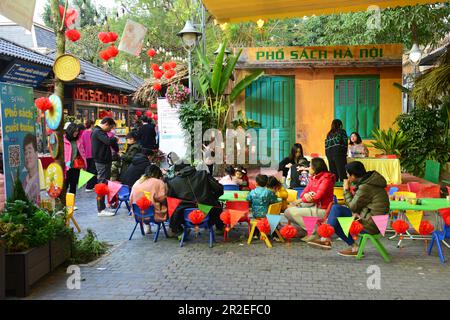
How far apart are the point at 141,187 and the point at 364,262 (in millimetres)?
3354

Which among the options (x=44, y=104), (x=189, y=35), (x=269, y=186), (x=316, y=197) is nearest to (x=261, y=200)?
(x=269, y=186)

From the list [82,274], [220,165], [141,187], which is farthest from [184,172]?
[220,165]

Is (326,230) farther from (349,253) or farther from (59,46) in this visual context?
(59,46)

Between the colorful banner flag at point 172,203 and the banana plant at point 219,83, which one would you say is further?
the banana plant at point 219,83

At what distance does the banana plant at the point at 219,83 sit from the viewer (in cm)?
1228

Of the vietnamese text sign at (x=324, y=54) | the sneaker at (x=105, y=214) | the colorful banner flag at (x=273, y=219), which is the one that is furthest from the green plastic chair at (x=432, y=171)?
the sneaker at (x=105, y=214)

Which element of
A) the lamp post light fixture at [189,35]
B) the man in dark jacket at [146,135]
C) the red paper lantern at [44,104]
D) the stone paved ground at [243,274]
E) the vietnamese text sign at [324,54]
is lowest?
the stone paved ground at [243,274]

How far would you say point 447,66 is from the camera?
9727mm

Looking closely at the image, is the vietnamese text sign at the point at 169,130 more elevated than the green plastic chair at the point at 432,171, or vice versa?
the vietnamese text sign at the point at 169,130

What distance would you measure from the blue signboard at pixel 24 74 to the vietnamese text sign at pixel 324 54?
6070 millimetres

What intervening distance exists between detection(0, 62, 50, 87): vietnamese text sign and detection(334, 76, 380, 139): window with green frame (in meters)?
8.72

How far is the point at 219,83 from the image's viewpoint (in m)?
12.5

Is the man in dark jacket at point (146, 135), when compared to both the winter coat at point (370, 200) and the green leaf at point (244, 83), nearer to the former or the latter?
the green leaf at point (244, 83)

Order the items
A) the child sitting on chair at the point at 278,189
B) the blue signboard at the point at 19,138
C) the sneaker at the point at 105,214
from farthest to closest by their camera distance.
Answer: the sneaker at the point at 105,214 → the child sitting on chair at the point at 278,189 → the blue signboard at the point at 19,138
